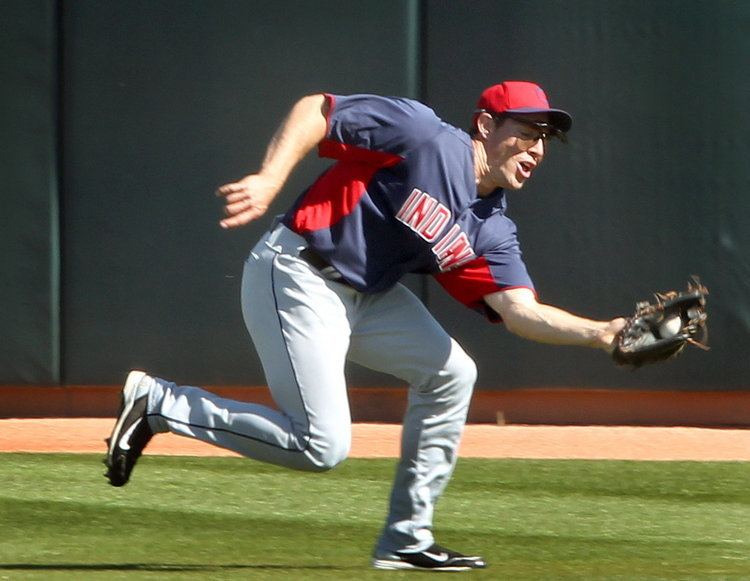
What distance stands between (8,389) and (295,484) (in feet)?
9.55

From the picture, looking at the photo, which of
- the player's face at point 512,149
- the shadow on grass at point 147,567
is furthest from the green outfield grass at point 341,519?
the player's face at point 512,149

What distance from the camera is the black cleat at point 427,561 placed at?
4871mm

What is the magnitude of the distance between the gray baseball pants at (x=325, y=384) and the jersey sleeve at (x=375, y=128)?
341 millimetres

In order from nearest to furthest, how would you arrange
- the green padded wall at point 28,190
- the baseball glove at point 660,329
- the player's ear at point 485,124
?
the baseball glove at point 660,329 < the player's ear at point 485,124 < the green padded wall at point 28,190

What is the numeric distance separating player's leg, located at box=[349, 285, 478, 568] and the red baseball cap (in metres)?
0.69

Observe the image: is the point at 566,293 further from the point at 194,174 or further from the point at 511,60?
the point at 194,174

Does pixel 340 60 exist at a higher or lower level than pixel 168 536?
higher

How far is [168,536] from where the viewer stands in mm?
5578

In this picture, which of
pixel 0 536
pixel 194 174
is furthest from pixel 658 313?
pixel 194 174

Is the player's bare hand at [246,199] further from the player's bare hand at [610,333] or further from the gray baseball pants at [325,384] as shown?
the player's bare hand at [610,333]

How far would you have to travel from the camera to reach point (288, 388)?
4707 millimetres

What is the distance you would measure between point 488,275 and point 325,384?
0.66 meters

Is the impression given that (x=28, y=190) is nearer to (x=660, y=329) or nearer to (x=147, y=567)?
(x=147, y=567)

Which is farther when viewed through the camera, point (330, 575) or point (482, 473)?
point (482, 473)
